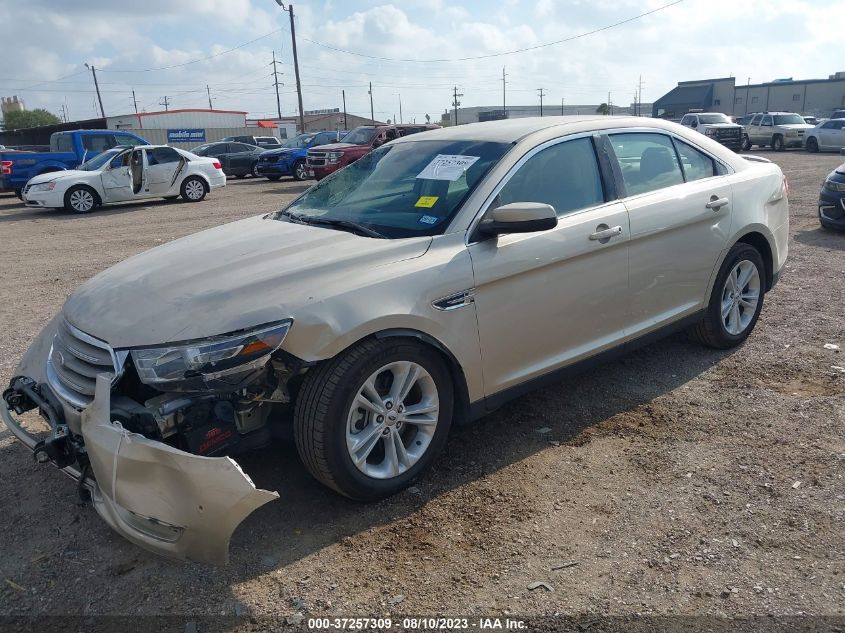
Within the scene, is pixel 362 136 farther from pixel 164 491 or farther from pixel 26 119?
pixel 26 119

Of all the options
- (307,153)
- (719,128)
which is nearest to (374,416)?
(307,153)

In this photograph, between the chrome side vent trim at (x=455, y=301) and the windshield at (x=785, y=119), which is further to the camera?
the windshield at (x=785, y=119)

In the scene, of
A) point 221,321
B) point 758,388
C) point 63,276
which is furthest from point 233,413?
point 63,276

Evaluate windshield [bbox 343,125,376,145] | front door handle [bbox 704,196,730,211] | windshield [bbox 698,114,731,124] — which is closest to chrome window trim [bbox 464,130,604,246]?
front door handle [bbox 704,196,730,211]

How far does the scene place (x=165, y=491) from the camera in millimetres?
2582

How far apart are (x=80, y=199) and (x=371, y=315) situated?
1502 cm

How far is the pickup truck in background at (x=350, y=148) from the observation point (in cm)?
2012

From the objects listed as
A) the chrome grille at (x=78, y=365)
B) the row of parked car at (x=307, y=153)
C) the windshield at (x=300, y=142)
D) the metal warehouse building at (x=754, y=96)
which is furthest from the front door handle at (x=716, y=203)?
the metal warehouse building at (x=754, y=96)

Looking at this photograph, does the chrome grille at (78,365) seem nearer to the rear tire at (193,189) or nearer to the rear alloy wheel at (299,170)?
the rear tire at (193,189)

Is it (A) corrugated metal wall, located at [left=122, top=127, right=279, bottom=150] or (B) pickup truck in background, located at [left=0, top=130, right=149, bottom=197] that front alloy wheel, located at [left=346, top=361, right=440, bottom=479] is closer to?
(B) pickup truck in background, located at [left=0, top=130, right=149, bottom=197]

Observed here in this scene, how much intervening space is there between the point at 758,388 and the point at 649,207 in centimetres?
140

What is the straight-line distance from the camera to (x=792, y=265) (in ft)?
25.9

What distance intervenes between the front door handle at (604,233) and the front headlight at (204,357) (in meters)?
2.02

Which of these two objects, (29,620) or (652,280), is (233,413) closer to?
(29,620)
